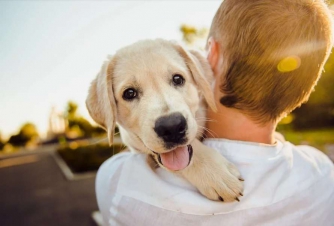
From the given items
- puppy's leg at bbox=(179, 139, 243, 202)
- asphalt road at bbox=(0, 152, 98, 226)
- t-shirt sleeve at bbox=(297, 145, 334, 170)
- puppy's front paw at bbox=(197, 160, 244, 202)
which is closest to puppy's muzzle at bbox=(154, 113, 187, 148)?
puppy's leg at bbox=(179, 139, 243, 202)

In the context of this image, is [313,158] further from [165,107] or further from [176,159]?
[165,107]

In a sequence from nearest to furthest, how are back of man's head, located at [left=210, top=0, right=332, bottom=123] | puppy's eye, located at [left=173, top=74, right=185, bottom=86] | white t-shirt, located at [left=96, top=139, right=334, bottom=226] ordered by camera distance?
white t-shirt, located at [left=96, top=139, right=334, bottom=226] < back of man's head, located at [left=210, top=0, right=332, bottom=123] < puppy's eye, located at [left=173, top=74, right=185, bottom=86]

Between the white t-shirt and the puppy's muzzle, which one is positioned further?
the puppy's muzzle

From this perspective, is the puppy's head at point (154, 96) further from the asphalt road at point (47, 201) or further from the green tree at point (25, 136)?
the green tree at point (25, 136)

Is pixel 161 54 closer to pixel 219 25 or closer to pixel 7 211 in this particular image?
pixel 219 25

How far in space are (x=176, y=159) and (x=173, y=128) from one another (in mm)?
213

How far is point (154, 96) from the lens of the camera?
276cm

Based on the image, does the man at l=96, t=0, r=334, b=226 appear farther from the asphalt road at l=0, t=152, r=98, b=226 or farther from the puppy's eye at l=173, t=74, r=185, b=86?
the asphalt road at l=0, t=152, r=98, b=226

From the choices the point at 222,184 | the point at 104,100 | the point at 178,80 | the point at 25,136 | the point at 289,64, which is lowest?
the point at 25,136

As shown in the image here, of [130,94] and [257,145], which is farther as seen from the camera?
[130,94]

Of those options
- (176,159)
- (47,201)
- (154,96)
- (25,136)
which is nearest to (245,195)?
(176,159)

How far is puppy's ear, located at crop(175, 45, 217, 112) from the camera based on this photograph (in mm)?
2697

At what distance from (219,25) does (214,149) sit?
0.88 meters

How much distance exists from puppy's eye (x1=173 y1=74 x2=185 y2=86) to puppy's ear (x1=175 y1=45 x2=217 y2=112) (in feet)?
0.37
